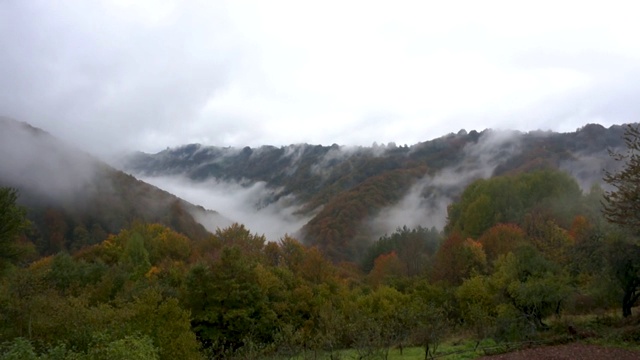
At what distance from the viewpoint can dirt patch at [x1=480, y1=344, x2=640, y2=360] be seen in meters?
18.1

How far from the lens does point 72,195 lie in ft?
426

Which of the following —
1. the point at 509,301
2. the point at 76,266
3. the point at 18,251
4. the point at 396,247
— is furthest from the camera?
the point at 396,247

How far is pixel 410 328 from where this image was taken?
89.8ft

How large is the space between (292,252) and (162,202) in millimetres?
87462

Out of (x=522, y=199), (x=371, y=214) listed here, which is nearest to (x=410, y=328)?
(x=522, y=199)

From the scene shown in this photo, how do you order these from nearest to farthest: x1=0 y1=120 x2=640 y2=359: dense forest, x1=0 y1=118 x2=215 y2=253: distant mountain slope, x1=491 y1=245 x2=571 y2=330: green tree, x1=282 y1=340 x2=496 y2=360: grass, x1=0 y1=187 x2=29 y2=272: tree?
x1=0 y1=120 x2=640 y2=359: dense forest → x1=282 y1=340 x2=496 y2=360: grass → x1=491 y1=245 x2=571 y2=330: green tree → x1=0 y1=187 x2=29 y2=272: tree → x1=0 y1=118 x2=215 y2=253: distant mountain slope

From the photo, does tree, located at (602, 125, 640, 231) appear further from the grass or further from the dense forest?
the grass

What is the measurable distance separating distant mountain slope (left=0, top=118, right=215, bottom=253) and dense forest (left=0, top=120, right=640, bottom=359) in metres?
41.3

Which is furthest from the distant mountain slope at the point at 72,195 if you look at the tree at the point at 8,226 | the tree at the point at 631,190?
the tree at the point at 631,190

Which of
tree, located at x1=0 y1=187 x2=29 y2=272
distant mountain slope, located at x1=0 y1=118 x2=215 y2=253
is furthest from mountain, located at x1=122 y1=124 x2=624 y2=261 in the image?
tree, located at x1=0 y1=187 x2=29 y2=272

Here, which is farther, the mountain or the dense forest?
the mountain

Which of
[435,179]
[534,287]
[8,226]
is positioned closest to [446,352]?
[534,287]

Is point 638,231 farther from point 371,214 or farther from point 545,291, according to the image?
point 371,214

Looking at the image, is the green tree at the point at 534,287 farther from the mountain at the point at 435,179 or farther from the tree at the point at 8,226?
the mountain at the point at 435,179
